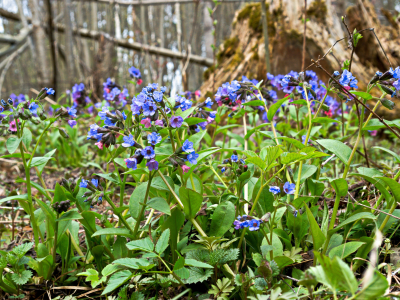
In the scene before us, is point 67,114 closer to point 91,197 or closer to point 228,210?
point 91,197

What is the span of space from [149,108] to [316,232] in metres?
0.81

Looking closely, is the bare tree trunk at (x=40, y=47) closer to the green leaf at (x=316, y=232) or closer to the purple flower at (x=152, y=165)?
the purple flower at (x=152, y=165)

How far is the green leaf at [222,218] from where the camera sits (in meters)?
1.33

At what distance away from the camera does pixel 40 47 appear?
6.15 metres

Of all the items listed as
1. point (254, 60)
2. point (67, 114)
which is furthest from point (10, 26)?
point (67, 114)

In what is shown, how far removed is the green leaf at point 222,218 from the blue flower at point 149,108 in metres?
0.50

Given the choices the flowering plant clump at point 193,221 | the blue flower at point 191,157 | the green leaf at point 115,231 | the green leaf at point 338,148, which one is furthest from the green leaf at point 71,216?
the green leaf at point 338,148

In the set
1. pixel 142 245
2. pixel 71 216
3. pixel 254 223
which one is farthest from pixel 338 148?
pixel 71 216

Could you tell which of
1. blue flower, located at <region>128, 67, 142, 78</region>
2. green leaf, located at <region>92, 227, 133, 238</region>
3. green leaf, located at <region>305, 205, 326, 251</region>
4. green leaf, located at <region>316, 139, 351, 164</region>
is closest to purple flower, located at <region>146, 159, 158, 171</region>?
green leaf, located at <region>92, 227, 133, 238</region>

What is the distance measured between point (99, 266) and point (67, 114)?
31.7 inches

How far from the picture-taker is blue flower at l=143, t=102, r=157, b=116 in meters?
1.21

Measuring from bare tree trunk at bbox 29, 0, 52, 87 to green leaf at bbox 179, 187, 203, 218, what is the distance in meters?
5.77

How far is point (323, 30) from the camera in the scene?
12.3 feet

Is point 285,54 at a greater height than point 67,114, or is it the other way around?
point 285,54
